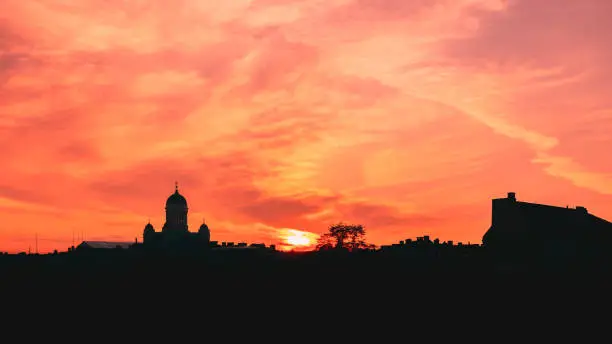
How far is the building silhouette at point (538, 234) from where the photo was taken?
97.2 metres

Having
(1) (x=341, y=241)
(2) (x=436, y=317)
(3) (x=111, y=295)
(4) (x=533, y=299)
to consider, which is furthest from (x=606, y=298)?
(1) (x=341, y=241)

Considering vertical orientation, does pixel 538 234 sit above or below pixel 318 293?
above

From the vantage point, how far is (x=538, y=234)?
98125 mm

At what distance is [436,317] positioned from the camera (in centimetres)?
6519

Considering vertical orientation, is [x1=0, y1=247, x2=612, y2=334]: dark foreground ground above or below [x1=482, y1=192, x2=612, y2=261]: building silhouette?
below

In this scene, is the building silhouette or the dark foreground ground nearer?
the dark foreground ground

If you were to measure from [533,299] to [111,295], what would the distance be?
3006 cm

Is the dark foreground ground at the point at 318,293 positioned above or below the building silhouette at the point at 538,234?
below

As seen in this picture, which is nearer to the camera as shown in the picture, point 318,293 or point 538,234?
point 318,293

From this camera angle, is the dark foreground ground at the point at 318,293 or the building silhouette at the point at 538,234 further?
the building silhouette at the point at 538,234

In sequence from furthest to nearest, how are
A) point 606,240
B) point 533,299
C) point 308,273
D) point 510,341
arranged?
point 606,240 → point 308,273 → point 533,299 → point 510,341

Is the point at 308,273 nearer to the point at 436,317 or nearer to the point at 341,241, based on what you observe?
the point at 436,317

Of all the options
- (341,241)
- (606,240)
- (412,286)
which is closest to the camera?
(412,286)

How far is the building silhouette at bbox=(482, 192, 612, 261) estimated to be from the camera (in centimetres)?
9725
